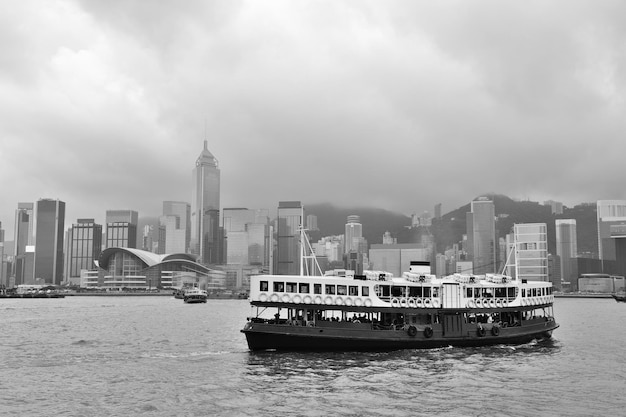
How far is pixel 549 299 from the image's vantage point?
62500 millimetres

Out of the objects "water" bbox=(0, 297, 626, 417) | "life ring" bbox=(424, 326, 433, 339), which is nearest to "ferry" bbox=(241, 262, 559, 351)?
"life ring" bbox=(424, 326, 433, 339)

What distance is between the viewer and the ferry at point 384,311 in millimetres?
48406

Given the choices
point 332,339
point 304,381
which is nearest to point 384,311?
point 332,339

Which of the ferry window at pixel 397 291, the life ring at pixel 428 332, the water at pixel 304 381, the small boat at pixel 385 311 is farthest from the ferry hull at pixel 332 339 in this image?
the ferry window at pixel 397 291

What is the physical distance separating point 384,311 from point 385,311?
0.30 feet

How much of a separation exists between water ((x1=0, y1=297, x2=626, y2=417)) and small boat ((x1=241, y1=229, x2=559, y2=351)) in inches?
42.4

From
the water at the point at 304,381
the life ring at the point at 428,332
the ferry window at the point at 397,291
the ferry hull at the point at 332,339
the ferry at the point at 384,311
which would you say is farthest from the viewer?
the ferry window at the point at 397,291

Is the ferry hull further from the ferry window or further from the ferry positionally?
the ferry window

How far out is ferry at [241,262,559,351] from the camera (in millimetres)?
48406

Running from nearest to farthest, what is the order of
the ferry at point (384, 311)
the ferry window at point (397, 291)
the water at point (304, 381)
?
the water at point (304, 381) < the ferry at point (384, 311) < the ferry window at point (397, 291)

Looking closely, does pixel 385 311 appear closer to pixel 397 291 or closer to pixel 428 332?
pixel 397 291

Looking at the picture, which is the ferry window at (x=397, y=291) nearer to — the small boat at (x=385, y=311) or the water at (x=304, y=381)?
the small boat at (x=385, y=311)

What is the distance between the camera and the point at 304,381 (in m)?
37.9

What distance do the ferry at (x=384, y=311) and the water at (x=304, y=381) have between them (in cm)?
114
